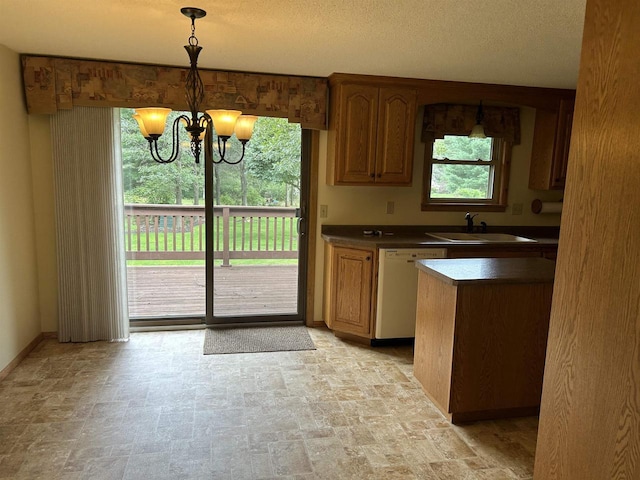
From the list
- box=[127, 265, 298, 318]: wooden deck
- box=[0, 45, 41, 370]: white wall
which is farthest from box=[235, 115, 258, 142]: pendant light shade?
box=[127, 265, 298, 318]: wooden deck

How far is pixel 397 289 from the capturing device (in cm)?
364

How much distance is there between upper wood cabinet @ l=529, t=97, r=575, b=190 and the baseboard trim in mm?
4635

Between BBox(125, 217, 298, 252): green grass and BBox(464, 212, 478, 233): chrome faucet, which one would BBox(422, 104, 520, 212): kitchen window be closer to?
BBox(464, 212, 478, 233): chrome faucet

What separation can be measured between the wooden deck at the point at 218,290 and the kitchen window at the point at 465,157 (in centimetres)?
160

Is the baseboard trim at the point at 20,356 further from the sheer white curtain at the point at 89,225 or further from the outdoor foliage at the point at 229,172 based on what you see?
the outdoor foliage at the point at 229,172

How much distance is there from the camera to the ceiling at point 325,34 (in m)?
2.16

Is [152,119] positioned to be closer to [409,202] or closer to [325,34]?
[325,34]

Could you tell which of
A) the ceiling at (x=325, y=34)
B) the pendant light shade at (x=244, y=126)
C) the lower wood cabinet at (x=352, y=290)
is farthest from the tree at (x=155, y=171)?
the pendant light shade at (x=244, y=126)

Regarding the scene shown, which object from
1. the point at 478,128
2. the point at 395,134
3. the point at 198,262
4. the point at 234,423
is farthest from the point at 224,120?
the point at 478,128

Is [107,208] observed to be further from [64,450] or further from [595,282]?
[595,282]

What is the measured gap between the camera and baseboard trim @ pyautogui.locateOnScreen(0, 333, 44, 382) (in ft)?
9.72

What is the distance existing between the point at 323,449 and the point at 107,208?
251 centimetres

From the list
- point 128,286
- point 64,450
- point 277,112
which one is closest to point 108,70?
point 277,112

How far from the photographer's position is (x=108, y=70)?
130 inches
